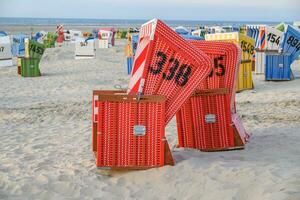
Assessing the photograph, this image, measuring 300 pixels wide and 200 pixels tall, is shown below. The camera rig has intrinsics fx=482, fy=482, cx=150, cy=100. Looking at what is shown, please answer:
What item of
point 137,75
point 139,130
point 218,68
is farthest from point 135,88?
point 218,68

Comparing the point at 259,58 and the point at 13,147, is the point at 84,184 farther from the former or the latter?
the point at 259,58

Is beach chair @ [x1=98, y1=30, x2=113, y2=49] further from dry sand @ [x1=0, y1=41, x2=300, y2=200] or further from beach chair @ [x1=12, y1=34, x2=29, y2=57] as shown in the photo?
dry sand @ [x1=0, y1=41, x2=300, y2=200]

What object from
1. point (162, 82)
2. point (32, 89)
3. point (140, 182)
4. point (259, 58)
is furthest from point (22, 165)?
point (259, 58)

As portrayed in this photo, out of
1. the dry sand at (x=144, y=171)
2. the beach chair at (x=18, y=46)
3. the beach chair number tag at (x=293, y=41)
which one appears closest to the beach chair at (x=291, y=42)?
the beach chair number tag at (x=293, y=41)

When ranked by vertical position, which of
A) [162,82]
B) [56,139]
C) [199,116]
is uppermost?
[162,82]

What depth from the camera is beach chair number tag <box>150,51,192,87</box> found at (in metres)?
5.05

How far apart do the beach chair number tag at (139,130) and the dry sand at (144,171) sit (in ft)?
1.28

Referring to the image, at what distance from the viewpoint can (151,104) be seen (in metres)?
4.87

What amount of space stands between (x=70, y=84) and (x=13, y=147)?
7.47 m

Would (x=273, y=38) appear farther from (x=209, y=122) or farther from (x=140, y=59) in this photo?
(x=140, y=59)

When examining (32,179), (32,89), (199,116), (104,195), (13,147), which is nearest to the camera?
(104,195)

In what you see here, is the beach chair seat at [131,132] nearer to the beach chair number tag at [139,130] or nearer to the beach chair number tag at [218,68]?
the beach chair number tag at [139,130]

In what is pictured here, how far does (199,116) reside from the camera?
575 centimetres

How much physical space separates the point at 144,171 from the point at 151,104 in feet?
2.24
